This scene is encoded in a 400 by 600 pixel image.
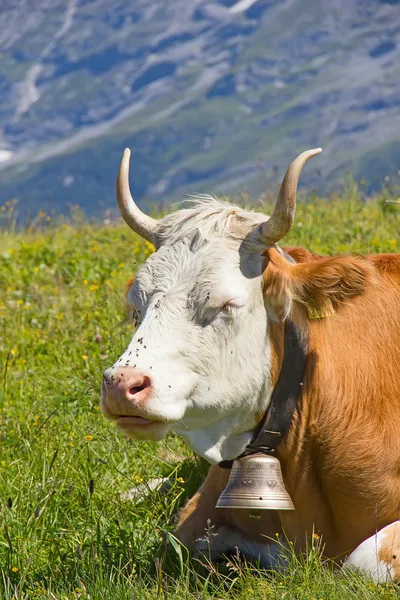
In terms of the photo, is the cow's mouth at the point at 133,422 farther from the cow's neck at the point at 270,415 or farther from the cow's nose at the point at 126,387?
the cow's neck at the point at 270,415

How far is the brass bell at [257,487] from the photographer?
4.67m

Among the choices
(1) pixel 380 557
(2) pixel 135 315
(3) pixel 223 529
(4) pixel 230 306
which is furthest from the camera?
(3) pixel 223 529

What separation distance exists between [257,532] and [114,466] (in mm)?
1414

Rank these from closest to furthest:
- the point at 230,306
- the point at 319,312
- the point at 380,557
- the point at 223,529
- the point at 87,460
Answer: the point at 380,557, the point at 230,306, the point at 319,312, the point at 223,529, the point at 87,460

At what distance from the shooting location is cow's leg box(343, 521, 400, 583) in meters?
4.46

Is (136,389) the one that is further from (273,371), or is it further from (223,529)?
(223,529)

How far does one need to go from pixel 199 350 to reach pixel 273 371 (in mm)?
508

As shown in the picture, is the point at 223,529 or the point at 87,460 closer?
the point at 223,529


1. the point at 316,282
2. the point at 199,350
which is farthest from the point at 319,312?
the point at 199,350

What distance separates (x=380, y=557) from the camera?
4496 mm

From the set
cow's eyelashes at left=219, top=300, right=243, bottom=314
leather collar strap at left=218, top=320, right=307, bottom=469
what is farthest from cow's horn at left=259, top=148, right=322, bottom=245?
leather collar strap at left=218, top=320, right=307, bottom=469

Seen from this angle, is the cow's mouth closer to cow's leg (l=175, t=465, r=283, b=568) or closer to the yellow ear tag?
cow's leg (l=175, t=465, r=283, b=568)

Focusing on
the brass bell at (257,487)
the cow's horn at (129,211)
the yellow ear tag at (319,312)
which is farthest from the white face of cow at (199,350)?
the cow's horn at (129,211)

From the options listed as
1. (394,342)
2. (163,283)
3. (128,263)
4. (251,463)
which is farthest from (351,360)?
(128,263)
